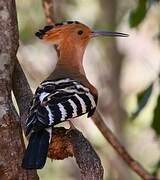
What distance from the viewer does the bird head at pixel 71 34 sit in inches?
127

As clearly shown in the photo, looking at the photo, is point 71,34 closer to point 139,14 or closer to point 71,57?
point 71,57

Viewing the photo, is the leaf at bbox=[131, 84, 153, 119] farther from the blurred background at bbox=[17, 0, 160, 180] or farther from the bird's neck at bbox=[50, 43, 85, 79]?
the blurred background at bbox=[17, 0, 160, 180]

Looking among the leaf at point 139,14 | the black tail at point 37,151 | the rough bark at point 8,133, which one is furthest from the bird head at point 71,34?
the black tail at point 37,151

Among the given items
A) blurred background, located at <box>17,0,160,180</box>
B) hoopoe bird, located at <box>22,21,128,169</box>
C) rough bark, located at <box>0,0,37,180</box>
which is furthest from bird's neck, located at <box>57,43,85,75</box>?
blurred background, located at <box>17,0,160,180</box>

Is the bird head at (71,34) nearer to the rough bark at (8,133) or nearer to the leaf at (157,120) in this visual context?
the leaf at (157,120)

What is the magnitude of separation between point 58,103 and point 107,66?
149 inches

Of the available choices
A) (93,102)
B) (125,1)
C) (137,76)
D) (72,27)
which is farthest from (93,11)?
(93,102)

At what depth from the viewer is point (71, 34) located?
3.31m

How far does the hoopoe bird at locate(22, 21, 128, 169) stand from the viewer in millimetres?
2361

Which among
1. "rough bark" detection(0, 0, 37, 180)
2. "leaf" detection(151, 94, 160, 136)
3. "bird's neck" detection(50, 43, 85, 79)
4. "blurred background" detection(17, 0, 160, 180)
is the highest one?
"rough bark" detection(0, 0, 37, 180)

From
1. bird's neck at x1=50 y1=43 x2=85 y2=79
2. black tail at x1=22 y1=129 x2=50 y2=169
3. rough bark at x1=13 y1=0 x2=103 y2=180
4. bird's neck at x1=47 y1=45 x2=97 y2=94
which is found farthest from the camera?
bird's neck at x1=50 y1=43 x2=85 y2=79

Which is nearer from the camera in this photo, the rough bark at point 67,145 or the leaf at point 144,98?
the rough bark at point 67,145

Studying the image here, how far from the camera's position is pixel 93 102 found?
285cm

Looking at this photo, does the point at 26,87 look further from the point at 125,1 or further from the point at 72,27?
the point at 125,1
